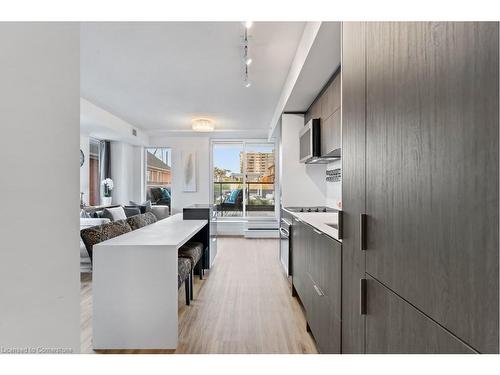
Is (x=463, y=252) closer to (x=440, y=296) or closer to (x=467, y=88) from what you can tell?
(x=440, y=296)

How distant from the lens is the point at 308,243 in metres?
2.42

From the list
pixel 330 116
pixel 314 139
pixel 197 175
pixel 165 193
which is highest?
pixel 330 116

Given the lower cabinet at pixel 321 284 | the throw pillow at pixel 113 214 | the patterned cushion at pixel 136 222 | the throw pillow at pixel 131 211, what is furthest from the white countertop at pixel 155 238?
the throw pillow at pixel 131 211

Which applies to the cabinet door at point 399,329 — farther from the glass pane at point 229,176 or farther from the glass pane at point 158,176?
the glass pane at point 158,176

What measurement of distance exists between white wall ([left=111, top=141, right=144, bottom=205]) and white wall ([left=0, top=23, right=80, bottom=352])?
7050 mm

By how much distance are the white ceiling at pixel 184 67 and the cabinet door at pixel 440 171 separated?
1908mm

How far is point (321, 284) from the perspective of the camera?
199cm

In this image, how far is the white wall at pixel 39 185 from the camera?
27.9 inches

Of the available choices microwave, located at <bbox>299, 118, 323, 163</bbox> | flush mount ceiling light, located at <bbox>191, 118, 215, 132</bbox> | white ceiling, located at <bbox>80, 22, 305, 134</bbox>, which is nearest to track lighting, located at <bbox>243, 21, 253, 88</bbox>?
white ceiling, located at <bbox>80, 22, 305, 134</bbox>

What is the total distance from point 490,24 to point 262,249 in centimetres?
527

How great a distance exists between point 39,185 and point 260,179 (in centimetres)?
692

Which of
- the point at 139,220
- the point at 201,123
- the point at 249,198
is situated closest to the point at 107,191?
the point at 201,123

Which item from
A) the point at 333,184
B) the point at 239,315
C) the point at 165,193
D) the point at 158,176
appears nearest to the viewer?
the point at 239,315

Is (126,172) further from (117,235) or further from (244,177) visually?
(117,235)
